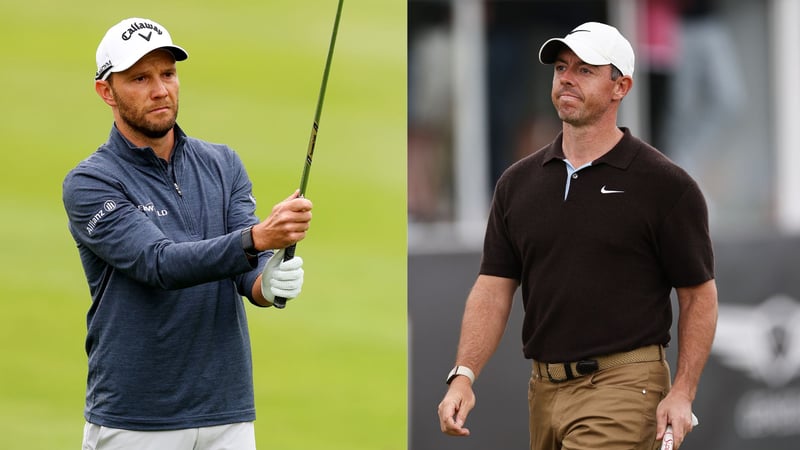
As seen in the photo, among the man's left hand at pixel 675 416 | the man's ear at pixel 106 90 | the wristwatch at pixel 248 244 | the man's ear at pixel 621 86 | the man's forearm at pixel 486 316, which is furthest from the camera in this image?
the man's forearm at pixel 486 316

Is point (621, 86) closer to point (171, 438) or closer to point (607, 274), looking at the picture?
point (607, 274)

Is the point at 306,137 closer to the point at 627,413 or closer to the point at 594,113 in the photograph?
the point at 594,113

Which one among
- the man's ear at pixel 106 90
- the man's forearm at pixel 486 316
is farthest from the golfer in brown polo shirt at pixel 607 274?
the man's ear at pixel 106 90

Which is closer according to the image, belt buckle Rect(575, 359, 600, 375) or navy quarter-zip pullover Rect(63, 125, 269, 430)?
navy quarter-zip pullover Rect(63, 125, 269, 430)

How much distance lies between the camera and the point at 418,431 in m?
8.14

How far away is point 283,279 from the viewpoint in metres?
A: 3.77

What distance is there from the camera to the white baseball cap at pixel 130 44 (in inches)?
156

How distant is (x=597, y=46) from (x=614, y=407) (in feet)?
4.05

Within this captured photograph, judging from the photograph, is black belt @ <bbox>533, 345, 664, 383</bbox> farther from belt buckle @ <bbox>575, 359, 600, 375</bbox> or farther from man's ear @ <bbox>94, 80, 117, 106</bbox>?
man's ear @ <bbox>94, 80, 117, 106</bbox>

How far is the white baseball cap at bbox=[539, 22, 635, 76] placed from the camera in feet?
14.9

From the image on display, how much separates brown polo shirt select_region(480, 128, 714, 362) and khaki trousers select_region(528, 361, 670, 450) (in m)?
0.09

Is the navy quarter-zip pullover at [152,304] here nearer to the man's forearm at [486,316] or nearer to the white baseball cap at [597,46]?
the man's forearm at [486,316]

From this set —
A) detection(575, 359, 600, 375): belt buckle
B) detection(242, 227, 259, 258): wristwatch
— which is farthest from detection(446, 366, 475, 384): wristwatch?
detection(242, 227, 259, 258): wristwatch

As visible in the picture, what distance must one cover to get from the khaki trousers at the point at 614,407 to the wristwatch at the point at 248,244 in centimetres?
142
